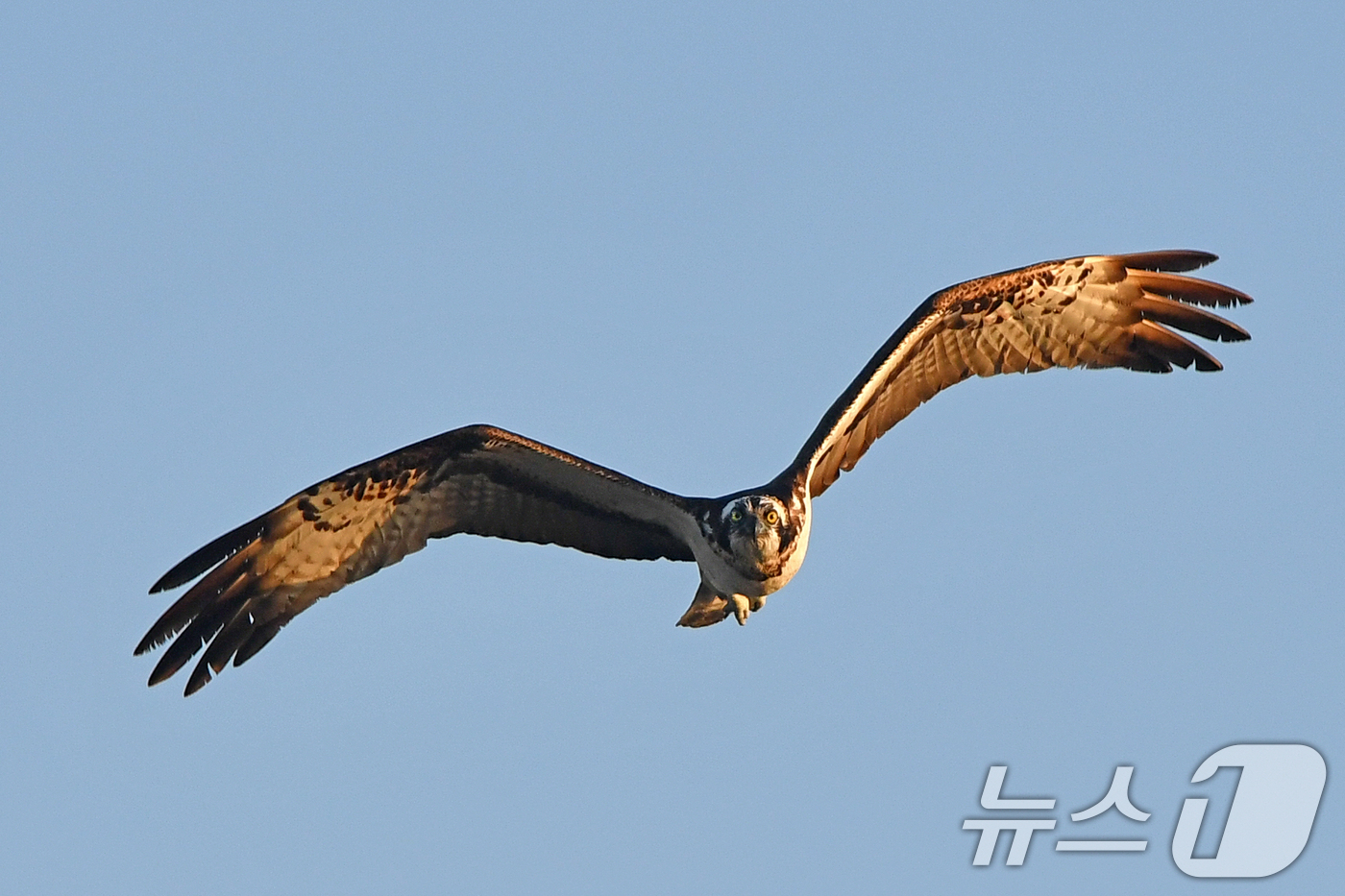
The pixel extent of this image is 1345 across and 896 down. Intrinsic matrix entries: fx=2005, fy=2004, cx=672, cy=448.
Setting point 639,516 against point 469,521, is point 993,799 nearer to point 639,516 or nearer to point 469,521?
point 639,516

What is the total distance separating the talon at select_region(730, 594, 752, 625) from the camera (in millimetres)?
14039

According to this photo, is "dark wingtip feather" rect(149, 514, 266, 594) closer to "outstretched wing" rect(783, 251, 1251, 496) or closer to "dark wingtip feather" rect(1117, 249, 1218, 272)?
"outstretched wing" rect(783, 251, 1251, 496)

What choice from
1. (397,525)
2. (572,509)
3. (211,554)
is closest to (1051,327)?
(572,509)

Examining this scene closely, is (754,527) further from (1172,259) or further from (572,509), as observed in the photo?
(1172,259)

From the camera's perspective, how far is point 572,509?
14.7 metres

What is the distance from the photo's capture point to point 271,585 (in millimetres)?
14406

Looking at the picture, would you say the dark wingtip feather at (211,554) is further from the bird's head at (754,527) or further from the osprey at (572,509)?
the bird's head at (754,527)

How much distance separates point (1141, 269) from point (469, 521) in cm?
562

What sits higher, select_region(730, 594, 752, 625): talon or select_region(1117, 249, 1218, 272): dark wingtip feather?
select_region(1117, 249, 1218, 272): dark wingtip feather

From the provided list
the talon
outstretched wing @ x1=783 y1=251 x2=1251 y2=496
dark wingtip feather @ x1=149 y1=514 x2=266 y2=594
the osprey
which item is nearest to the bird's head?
the osprey

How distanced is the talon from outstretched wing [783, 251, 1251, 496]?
120cm

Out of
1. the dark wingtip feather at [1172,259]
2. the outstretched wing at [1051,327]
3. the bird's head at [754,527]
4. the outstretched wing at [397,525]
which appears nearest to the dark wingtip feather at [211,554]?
the outstretched wing at [397,525]

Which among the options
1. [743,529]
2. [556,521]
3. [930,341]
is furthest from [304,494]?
[930,341]

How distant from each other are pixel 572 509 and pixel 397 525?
128 centimetres
